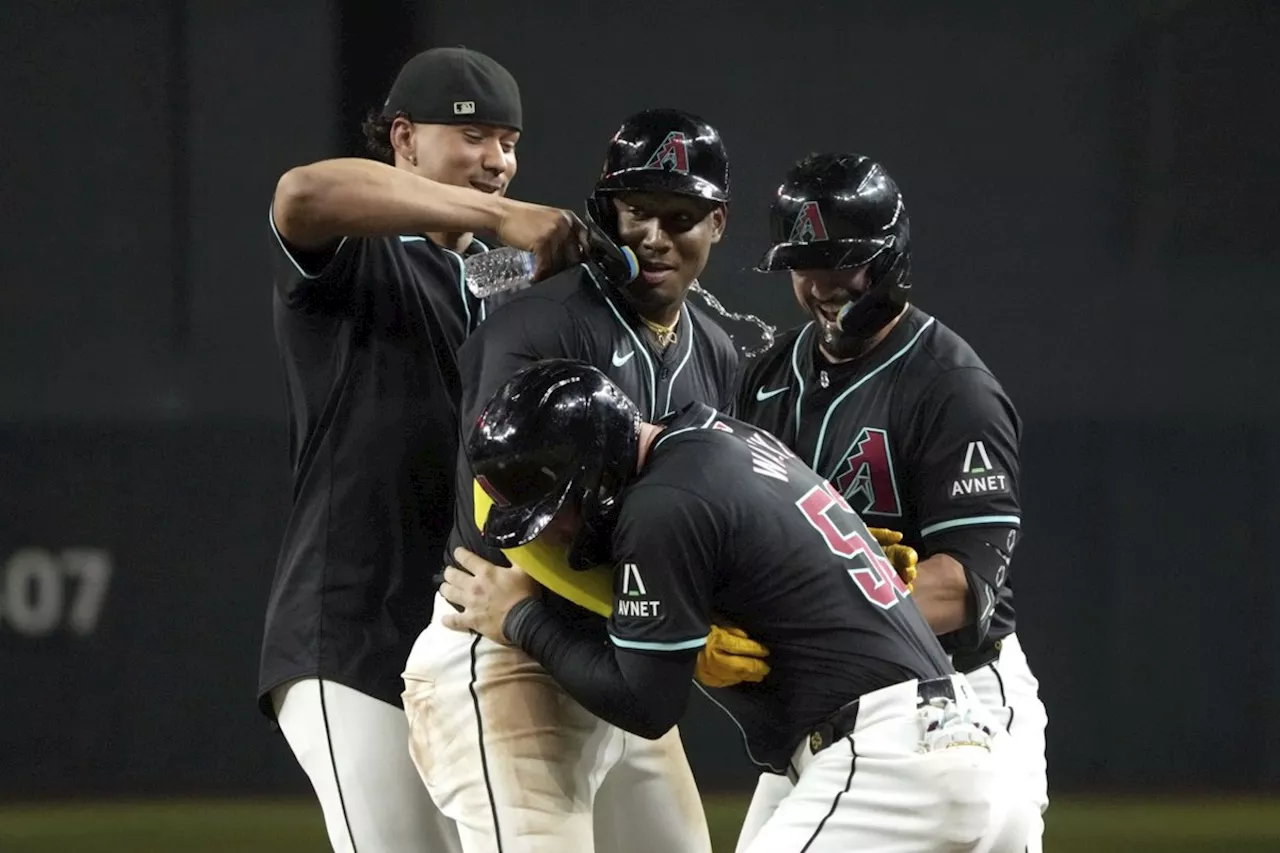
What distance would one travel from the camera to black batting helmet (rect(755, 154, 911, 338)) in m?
3.10

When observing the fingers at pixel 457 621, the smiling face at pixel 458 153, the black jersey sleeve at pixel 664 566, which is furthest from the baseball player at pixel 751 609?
the smiling face at pixel 458 153

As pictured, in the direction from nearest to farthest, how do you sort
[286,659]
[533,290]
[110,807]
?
[533,290]
[286,659]
[110,807]

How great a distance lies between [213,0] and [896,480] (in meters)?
3.70

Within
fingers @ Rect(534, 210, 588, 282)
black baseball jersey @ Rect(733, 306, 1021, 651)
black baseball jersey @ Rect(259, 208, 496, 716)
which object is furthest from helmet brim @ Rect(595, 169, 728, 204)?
black baseball jersey @ Rect(733, 306, 1021, 651)

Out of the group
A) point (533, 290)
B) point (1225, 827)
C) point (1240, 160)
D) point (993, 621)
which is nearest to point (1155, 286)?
point (1240, 160)

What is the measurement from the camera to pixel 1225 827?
5668 millimetres

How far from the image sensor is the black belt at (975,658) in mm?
3223

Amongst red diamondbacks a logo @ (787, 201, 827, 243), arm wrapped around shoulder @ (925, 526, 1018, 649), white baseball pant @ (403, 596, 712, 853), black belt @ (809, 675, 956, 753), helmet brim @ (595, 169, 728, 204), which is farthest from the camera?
red diamondbacks a logo @ (787, 201, 827, 243)

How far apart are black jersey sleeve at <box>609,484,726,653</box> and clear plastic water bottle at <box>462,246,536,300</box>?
0.61 m

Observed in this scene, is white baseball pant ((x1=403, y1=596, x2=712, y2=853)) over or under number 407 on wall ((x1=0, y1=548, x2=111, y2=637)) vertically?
over

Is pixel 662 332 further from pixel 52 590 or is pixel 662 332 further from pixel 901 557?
pixel 52 590

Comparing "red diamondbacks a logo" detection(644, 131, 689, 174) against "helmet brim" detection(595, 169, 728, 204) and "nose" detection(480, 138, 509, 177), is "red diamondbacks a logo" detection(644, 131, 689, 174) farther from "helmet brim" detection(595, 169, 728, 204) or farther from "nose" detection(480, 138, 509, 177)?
"nose" detection(480, 138, 509, 177)

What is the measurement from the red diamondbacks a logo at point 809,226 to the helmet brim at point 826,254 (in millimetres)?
16

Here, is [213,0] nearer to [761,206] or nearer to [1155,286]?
[761,206]
